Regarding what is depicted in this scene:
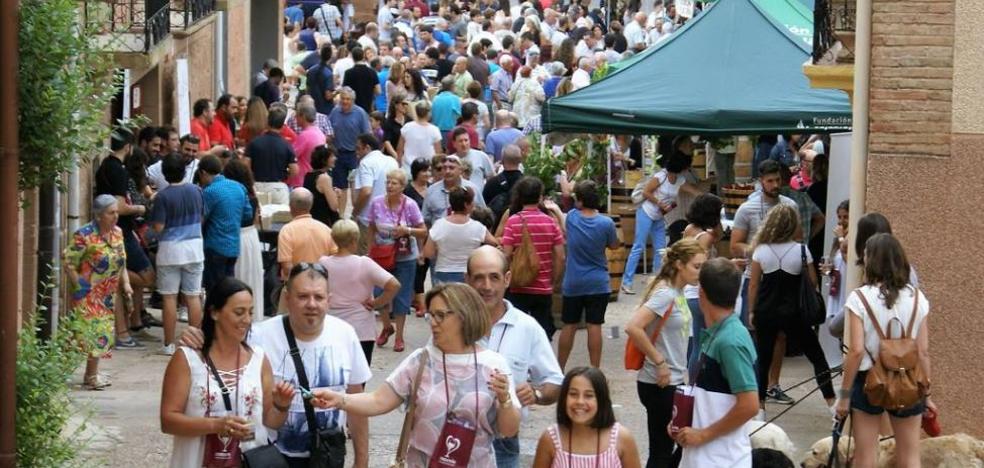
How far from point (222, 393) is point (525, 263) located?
5.93m

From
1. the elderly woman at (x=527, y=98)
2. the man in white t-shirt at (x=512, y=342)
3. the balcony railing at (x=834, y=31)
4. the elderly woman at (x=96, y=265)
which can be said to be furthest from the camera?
the elderly woman at (x=527, y=98)

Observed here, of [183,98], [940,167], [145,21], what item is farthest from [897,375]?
[183,98]

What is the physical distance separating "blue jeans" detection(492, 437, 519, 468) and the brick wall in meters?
4.17

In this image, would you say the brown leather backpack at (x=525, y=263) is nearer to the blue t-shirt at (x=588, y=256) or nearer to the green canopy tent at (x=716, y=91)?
the blue t-shirt at (x=588, y=256)

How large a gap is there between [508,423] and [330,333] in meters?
1.10

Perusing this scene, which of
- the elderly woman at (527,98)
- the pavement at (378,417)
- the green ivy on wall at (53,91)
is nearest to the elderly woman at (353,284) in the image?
the pavement at (378,417)

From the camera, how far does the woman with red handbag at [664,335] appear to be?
9.64 meters

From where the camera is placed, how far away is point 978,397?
10938 millimetres

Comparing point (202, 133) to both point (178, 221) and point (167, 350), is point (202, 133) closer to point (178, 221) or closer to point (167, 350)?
point (167, 350)

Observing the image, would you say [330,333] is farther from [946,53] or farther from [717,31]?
[717,31]

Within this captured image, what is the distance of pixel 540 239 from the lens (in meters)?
13.2

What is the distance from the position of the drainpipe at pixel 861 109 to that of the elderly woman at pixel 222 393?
5.01m

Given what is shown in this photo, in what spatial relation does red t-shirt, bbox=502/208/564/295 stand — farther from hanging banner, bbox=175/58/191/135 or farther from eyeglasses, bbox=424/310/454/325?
hanging banner, bbox=175/58/191/135

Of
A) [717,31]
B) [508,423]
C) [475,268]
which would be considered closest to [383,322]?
[717,31]
